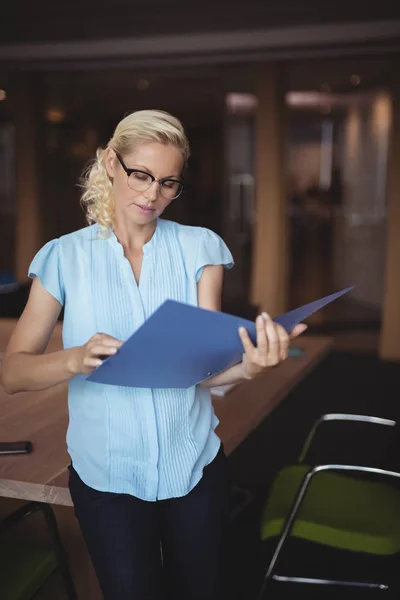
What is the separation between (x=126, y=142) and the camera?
50.9 inches

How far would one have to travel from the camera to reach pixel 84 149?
10.1 meters

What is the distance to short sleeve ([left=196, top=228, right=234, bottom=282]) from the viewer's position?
1368 millimetres

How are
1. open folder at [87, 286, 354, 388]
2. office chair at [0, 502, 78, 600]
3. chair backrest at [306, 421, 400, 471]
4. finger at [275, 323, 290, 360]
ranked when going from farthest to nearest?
chair backrest at [306, 421, 400, 471] → office chair at [0, 502, 78, 600] → finger at [275, 323, 290, 360] → open folder at [87, 286, 354, 388]

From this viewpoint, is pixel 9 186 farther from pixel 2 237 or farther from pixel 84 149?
pixel 84 149

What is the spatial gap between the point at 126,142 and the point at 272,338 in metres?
0.51

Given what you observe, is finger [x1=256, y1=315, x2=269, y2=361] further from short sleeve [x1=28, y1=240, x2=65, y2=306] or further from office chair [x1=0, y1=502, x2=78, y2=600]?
office chair [x1=0, y1=502, x2=78, y2=600]

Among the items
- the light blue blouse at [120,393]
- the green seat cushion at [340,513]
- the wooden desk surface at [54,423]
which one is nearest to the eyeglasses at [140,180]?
the light blue blouse at [120,393]

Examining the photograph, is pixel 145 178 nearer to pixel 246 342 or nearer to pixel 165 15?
pixel 246 342

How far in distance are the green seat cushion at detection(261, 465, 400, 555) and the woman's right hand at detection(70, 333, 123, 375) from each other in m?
1.24

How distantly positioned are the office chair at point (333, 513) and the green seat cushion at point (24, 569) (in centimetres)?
75

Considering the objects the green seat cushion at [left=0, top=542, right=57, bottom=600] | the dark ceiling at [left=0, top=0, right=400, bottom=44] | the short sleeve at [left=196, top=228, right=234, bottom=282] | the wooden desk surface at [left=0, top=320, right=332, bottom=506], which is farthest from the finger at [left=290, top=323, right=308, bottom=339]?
the dark ceiling at [left=0, top=0, right=400, bottom=44]

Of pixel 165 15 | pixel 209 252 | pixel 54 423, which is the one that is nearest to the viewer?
pixel 209 252

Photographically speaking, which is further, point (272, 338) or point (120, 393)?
point (120, 393)

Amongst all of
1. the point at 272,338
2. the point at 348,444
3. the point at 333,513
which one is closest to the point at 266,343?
the point at 272,338
